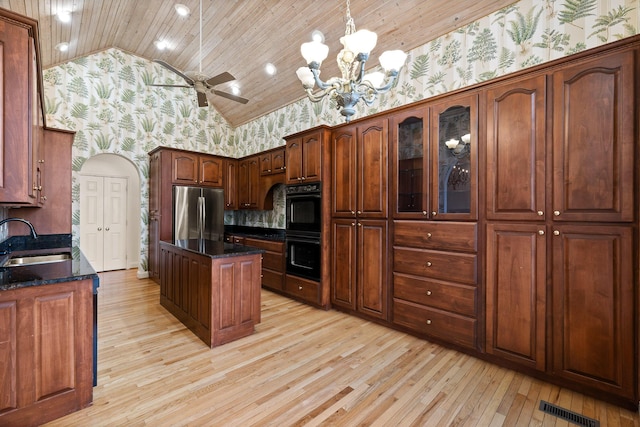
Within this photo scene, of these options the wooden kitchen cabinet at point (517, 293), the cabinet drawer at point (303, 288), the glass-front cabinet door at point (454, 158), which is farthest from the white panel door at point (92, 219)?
the wooden kitchen cabinet at point (517, 293)

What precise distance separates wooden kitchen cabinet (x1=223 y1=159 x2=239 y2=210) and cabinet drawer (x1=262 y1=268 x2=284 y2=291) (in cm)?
198

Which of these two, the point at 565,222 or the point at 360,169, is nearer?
the point at 565,222

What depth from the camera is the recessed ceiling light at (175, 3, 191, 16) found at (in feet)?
12.3

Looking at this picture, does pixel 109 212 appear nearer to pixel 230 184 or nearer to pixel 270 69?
pixel 230 184

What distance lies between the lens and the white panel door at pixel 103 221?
5891 millimetres

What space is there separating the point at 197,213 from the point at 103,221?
2.50 metres

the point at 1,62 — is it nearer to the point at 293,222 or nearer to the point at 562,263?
the point at 293,222

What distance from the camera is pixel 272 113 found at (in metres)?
5.75

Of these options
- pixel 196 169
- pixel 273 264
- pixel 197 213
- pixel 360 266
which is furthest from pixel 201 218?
pixel 360 266

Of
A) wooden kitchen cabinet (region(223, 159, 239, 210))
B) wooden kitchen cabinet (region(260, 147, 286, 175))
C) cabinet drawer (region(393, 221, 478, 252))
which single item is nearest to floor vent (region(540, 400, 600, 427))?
cabinet drawer (region(393, 221, 478, 252))

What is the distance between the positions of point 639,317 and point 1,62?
13.5 feet

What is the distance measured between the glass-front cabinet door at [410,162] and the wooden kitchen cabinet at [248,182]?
319 cm

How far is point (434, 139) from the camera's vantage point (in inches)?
111

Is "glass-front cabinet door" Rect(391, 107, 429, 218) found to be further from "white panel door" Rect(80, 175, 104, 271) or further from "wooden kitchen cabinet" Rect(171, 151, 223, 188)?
"white panel door" Rect(80, 175, 104, 271)
